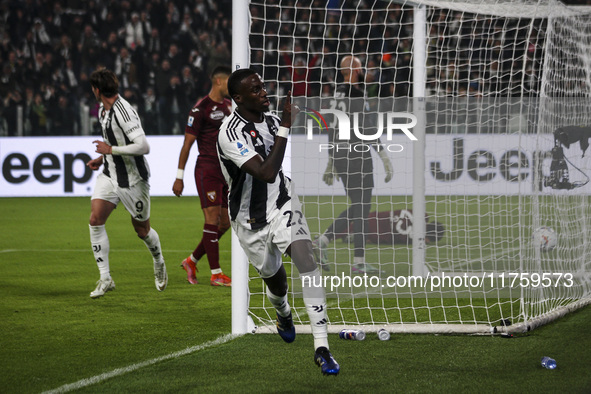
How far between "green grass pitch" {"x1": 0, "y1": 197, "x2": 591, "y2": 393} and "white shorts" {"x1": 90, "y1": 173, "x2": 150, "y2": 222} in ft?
2.57

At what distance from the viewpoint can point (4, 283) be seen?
7.73 meters

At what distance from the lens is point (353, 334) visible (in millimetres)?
5203

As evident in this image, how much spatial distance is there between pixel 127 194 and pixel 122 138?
1.61 feet

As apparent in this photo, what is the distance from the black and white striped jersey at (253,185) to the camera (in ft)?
14.5

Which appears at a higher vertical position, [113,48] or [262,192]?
[113,48]

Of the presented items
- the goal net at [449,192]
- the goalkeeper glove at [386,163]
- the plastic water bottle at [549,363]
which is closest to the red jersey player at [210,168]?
the goal net at [449,192]

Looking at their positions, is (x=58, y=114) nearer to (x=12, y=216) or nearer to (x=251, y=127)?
(x=12, y=216)

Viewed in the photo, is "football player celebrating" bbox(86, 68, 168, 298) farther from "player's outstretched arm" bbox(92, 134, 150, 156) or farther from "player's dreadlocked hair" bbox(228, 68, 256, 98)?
"player's dreadlocked hair" bbox(228, 68, 256, 98)

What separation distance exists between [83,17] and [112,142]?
53.6 ft

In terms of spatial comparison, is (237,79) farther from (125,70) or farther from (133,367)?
(125,70)

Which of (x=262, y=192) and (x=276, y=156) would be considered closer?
(x=276, y=156)

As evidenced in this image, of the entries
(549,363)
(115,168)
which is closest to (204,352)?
(549,363)

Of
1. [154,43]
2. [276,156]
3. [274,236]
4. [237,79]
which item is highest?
[154,43]

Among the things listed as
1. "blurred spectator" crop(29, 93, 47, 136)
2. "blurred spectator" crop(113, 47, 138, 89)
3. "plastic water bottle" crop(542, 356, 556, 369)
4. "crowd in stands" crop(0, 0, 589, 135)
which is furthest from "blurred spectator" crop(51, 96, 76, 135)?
"plastic water bottle" crop(542, 356, 556, 369)
